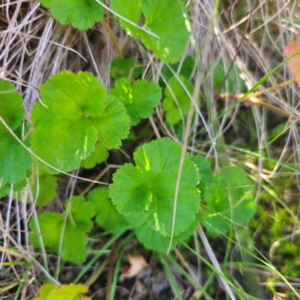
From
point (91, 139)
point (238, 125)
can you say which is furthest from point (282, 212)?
point (91, 139)

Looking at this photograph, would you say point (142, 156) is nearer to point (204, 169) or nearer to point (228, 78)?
point (204, 169)

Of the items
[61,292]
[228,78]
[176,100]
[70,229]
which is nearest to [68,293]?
[61,292]

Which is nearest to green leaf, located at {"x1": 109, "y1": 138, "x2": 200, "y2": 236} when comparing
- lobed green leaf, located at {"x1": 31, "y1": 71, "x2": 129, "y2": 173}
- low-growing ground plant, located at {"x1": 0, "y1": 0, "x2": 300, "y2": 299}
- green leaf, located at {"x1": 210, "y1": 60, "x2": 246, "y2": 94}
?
low-growing ground plant, located at {"x1": 0, "y1": 0, "x2": 300, "y2": 299}

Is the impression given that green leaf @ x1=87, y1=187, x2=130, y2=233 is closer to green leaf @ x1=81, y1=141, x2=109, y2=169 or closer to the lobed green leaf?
green leaf @ x1=81, y1=141, x2=109, y2=169

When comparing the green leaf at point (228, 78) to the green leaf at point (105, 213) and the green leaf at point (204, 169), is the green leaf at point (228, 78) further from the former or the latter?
the green leaf at point (105, 213)

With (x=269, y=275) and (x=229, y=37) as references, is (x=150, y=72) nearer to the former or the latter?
(x=229, y=37)

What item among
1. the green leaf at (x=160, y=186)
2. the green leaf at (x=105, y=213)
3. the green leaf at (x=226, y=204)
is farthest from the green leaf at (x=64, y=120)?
the green leaf at (x=226, y=204)
